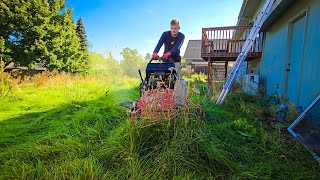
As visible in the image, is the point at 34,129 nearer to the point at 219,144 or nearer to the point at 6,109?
the point at 6,109

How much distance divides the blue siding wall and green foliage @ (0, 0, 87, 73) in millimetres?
14118

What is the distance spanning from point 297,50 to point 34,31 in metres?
15.2

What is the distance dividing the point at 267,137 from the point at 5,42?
1539cm

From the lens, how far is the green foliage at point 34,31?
12734 millimetres

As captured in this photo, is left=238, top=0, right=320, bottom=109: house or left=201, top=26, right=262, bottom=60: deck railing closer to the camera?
left=238, top=0, right=320, bottom=109: house

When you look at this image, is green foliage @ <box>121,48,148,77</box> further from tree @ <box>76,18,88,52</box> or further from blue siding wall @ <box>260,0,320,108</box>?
blue siding wall @ <box>260,0,320,108</box>

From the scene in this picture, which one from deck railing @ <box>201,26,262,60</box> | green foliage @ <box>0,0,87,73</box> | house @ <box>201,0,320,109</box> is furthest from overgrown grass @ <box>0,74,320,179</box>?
green foliage @ <box>0,0,87,73</box>

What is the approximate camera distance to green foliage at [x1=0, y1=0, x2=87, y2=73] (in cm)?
1273

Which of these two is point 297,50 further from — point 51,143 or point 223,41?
point 51,143

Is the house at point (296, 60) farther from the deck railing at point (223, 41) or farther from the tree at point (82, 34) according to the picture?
the tree at point (82, 34)

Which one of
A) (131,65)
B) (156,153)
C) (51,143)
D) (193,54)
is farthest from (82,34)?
(156,153)

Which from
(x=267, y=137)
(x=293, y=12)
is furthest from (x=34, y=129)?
(x=293, y=12)

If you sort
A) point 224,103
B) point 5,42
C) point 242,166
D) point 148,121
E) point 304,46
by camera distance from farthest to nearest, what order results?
point 5,42
point 224,103
point 304,46
point 148,121
point 242,166

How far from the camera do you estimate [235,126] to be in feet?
9.53
